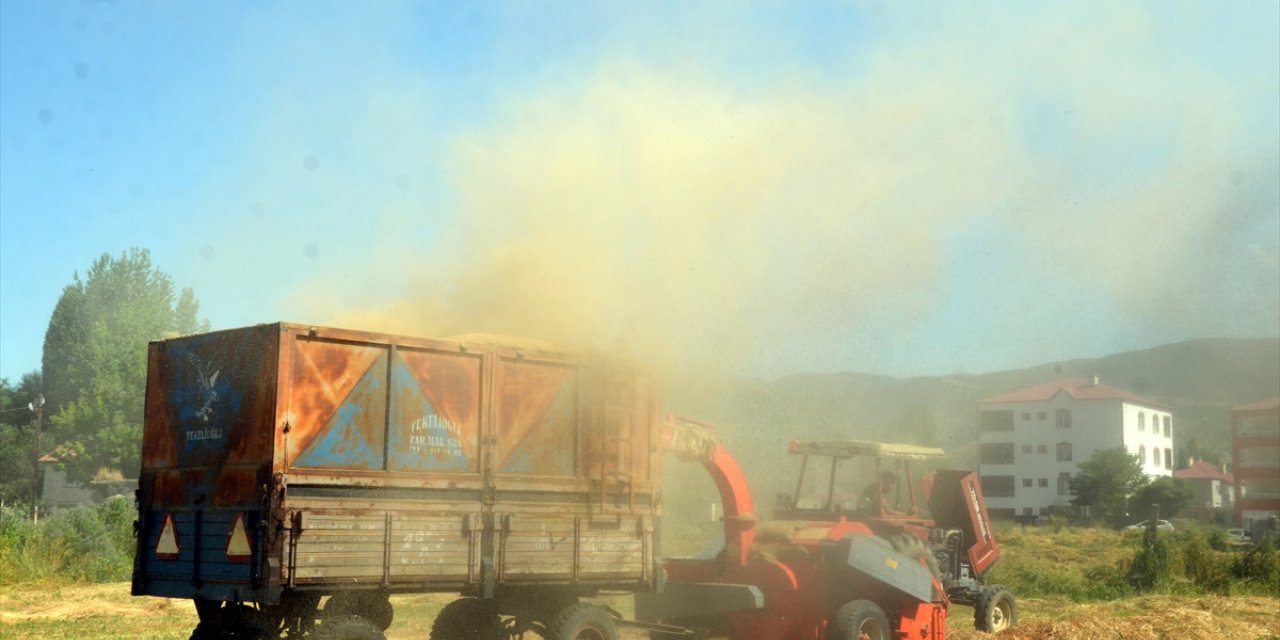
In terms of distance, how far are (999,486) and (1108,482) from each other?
14.0 meters

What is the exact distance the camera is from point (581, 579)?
12.9 meters

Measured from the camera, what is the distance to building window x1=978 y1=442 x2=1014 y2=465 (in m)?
102

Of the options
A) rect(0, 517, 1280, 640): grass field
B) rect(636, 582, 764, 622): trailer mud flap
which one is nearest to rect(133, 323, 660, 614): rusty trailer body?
rect(636, 582, 764, 622): trailer mud flap

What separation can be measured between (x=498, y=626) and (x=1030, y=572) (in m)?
22.1

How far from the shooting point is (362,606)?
1205 cm

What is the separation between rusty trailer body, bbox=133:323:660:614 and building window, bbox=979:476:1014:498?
305 feet

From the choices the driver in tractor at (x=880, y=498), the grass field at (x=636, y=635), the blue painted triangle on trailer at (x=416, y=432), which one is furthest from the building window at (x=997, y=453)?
the blue painted triangle on trailer at (x=416, y=432)

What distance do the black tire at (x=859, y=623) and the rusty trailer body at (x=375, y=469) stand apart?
3.00 meters

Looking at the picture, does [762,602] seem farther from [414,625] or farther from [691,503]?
[691,503]

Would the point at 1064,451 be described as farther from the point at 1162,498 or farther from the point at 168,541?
the point at 168,541

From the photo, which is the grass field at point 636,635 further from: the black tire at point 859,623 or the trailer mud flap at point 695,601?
the black tire at point 859,623

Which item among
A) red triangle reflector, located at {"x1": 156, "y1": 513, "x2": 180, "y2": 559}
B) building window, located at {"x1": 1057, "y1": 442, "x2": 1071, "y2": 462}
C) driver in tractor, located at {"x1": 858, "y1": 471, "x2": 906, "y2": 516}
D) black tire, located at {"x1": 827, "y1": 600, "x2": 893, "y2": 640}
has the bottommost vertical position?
black tire, located at {"x1": 827, "y1": 600, "x2": 893, "y2": 640}

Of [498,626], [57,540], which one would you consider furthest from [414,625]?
[57,540]

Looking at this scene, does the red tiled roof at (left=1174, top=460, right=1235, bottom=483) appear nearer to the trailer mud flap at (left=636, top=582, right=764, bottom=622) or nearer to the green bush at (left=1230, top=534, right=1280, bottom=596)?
the green bush at (left=1230, top=534, right=1280, bottom=596)
